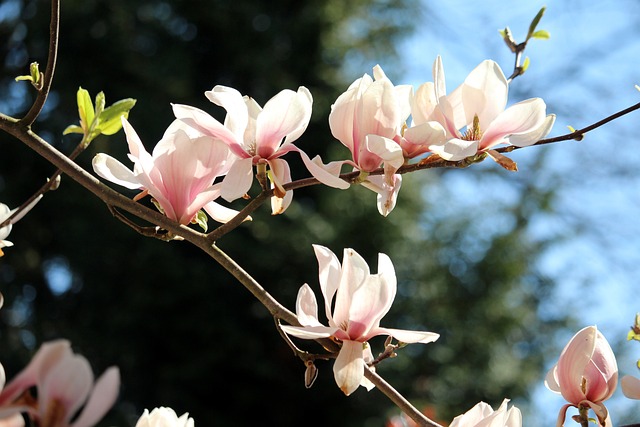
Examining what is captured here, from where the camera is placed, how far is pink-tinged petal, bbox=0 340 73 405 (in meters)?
0.26

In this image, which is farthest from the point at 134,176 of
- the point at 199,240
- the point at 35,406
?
the point at 35,406

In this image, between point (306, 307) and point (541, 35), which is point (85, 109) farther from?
point (541, 35)

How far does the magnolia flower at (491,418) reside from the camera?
43 centimetres

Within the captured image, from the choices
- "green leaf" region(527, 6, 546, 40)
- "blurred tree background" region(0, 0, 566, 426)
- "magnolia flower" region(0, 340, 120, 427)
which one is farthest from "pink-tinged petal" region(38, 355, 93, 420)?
"blurred tree background" region(0, 0, 566, 426)

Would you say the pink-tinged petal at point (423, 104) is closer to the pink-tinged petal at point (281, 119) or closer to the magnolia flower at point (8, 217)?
the pink-tinged petal at point (281, 119)

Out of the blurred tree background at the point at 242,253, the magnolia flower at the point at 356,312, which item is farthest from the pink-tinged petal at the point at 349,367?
the blurred tree background at the point at 242,253

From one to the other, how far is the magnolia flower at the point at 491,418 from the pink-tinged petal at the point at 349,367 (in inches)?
2.4

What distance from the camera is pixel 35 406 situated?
260 millimetres

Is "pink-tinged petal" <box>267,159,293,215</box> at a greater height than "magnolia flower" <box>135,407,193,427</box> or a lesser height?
greater

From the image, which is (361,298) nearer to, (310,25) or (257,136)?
(257,136)

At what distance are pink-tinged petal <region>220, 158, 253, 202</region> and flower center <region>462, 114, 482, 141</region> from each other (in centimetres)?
12

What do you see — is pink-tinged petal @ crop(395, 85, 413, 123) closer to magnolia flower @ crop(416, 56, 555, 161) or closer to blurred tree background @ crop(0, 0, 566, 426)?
magnolia flower @ crop(416, 56, 555, 161)

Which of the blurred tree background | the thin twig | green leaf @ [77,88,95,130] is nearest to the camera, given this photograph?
the thin twig

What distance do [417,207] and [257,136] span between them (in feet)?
10.1
